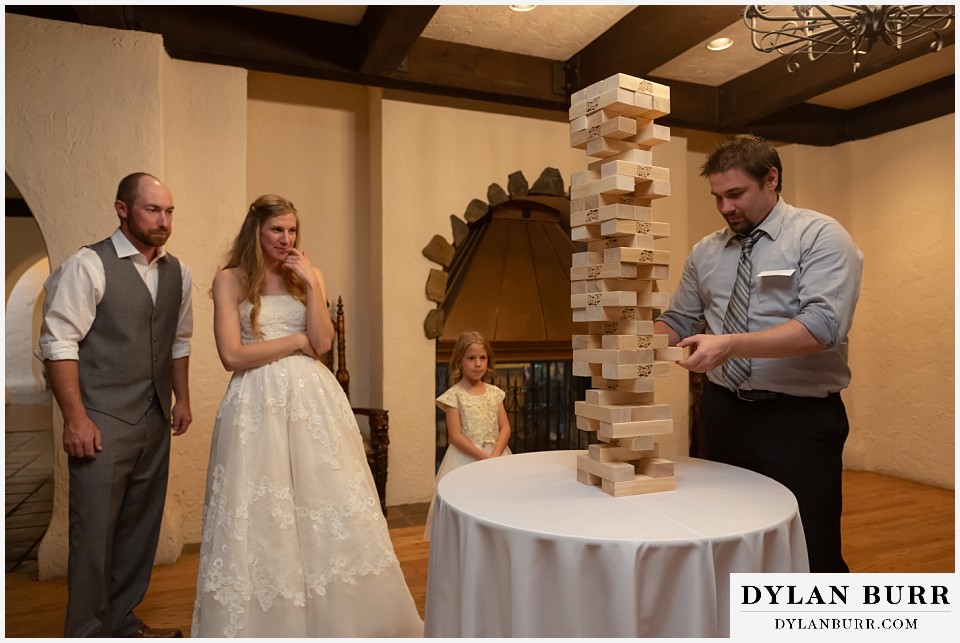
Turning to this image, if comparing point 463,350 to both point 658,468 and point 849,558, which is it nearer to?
point 658,468

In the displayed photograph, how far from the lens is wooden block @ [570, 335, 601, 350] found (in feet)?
5.18

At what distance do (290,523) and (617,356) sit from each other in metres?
1.24

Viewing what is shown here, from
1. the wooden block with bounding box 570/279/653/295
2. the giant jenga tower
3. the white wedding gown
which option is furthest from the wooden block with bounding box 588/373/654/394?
the white wedding gown

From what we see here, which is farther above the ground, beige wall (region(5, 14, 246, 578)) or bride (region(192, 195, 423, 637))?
beige wall (region(5, 14, 246, 578))

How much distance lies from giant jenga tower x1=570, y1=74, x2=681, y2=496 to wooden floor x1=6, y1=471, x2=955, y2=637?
1540mm

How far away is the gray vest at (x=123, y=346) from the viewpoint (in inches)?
86.7

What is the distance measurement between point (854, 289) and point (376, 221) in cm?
313

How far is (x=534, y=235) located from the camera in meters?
5.11

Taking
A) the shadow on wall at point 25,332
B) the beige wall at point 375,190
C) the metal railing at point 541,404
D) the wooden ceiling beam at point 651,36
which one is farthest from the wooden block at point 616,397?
the shadow on wall at point 25,332

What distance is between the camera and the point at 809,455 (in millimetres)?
1753

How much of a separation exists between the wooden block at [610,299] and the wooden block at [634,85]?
45 centimetres

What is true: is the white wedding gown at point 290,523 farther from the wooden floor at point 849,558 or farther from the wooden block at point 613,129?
the wooden block at point 613,129

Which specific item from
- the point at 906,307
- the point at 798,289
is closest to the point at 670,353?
the point at 798,289

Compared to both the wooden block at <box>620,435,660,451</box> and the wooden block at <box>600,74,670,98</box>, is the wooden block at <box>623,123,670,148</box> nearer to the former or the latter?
the wooden block at <box>600,74,670,98</box>
